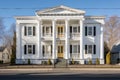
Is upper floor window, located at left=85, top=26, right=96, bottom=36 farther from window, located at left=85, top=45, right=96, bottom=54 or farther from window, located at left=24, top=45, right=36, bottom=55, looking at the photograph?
window, located at left=24, top=45, right=36, bottom=55

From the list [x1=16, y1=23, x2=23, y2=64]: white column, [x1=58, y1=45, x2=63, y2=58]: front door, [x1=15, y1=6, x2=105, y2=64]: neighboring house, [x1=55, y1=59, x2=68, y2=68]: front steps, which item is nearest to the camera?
[x1=55, y1=59, x2=68, y2=68]: front steps

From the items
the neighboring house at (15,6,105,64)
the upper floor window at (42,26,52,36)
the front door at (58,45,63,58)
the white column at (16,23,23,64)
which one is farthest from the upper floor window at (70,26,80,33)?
the white column at (16,23,23,64)

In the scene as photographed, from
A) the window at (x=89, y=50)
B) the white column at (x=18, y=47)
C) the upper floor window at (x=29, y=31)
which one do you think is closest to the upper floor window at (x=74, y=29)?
the window at (x=89, y=50)

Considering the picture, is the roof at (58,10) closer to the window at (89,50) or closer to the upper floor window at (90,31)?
the upper floor window at (90,31)

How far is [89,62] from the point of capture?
48.0 m

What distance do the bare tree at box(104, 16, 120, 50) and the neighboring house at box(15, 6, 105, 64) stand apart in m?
28.3

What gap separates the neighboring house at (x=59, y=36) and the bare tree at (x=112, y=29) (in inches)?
1113

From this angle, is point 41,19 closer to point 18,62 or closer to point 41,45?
point 41,45

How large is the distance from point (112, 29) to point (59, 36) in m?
31.4

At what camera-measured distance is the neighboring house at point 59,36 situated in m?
47.9

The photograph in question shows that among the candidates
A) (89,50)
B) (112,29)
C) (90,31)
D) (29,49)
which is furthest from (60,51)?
(112,29)

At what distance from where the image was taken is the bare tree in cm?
7631

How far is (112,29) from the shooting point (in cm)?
7712

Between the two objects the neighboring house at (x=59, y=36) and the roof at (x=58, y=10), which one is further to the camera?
the neighboring house at (x=59, y=36)
